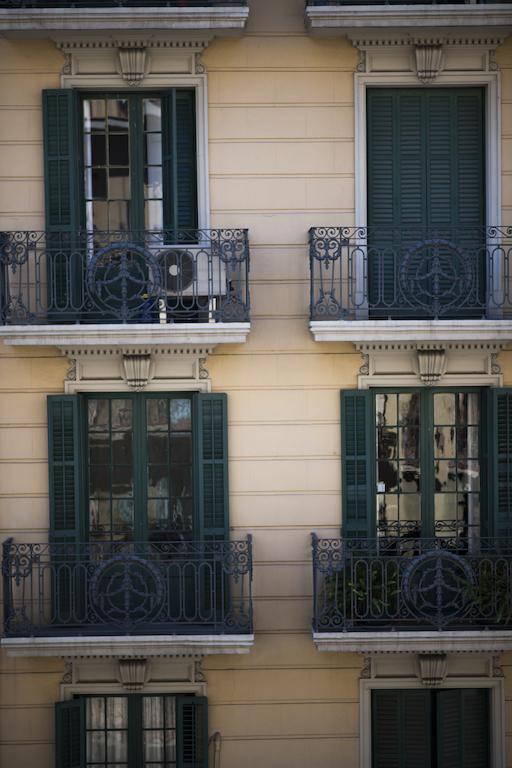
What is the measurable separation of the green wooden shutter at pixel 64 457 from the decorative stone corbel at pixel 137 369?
→ 621 mm

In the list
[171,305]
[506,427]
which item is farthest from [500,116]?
[171,305]

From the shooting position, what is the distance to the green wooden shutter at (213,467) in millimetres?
10805

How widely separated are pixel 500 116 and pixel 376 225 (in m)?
1.77

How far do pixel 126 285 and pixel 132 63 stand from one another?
2.41 m

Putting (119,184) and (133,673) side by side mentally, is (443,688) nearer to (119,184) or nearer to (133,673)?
(133,673)

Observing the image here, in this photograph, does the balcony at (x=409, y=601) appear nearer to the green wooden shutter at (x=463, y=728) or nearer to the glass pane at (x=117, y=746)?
the green wooden shutter at (x=463, y=728)

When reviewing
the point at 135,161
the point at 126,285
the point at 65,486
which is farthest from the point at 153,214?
the point at 65,486

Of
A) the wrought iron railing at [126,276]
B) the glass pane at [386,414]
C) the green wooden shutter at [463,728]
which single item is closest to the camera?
the wrought iron railing at [126,276]

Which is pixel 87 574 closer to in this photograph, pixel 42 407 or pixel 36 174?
pixel 42 407

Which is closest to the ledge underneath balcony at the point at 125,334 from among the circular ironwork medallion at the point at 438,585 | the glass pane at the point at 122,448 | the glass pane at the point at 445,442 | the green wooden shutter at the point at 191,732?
the glass pane at the point at 122,448

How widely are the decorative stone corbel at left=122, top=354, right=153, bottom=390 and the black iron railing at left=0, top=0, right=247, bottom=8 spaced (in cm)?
371

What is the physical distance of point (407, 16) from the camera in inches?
407

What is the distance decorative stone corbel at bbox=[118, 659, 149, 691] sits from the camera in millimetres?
10797

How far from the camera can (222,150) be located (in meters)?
10.9
